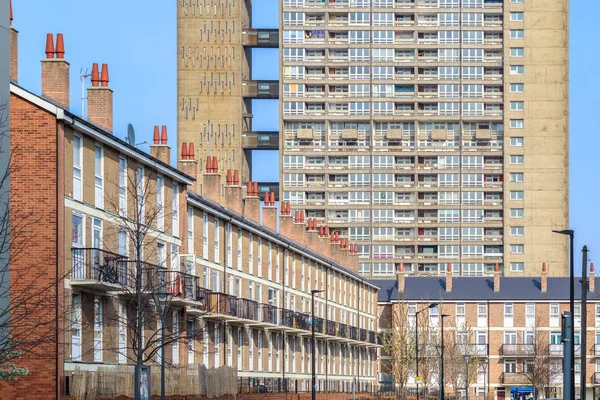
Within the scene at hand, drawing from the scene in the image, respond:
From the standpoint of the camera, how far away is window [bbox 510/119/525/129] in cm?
16412

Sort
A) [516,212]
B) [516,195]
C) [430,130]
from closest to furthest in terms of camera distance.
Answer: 1. [516,212]
2. [516,195]
3. [430,130]

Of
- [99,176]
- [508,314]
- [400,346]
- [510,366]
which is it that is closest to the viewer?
[99,176]

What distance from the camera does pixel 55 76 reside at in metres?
52.6

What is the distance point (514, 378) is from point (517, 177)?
33.2 m

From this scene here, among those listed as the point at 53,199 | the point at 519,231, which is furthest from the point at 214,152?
the point at 53,199

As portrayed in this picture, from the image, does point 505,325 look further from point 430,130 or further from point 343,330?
point 343,330

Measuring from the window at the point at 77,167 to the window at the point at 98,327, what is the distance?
4.48 m

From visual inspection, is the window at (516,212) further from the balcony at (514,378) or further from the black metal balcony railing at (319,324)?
the black metal balcony railing at (319,324)

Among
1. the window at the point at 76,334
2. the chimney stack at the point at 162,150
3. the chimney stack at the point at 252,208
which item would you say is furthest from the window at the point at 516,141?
the window at the point at 76,334

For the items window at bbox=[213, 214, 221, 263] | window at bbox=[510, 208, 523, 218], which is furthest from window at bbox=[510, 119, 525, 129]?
window at bbox=[213, 214, 221, 263]

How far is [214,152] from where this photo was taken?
15925 cm

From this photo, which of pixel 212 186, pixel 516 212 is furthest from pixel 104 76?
pixel 516 212

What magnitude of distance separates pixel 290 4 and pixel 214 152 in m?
22.9

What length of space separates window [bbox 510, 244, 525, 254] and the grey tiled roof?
45.7 ft
